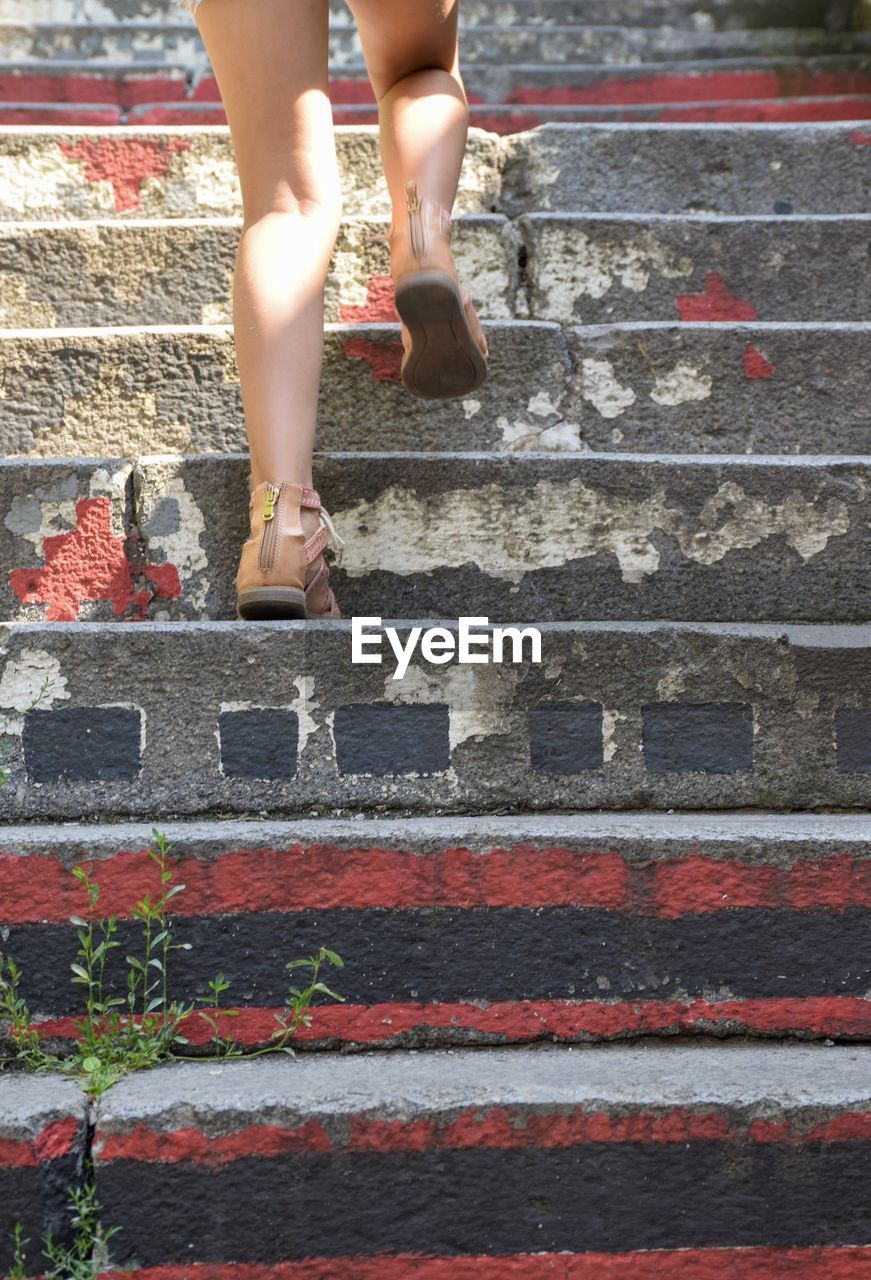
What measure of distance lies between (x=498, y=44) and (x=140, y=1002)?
14.1 feet

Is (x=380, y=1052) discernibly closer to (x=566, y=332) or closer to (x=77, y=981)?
(x=77, y=981)

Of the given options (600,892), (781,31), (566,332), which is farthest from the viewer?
(781,31)

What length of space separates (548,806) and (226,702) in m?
0.41

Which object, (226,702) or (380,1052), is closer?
(380,1052)

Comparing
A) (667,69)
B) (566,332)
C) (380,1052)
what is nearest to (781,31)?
(667,69)

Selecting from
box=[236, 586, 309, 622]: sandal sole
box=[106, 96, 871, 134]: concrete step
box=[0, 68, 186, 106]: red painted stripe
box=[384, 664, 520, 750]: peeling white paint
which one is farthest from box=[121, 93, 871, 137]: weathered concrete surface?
box=[384, 664, 520, 750]: peeling white paint

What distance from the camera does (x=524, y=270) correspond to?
258 cm

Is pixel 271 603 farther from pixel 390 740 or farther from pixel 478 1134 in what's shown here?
pixel 478 1134

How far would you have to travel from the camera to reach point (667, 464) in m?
1.93

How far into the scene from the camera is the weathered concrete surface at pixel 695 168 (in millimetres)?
2840

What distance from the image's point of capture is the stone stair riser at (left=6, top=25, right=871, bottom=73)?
4770 millimetres

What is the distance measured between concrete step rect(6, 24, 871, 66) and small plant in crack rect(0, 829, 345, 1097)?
401cm

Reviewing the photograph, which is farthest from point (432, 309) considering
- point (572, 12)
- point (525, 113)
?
point (572, 12)

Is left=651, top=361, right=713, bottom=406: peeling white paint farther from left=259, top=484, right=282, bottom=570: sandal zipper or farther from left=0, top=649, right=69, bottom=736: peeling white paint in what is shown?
left=0, top=649, right=69, bottom=736: peeling white paint
